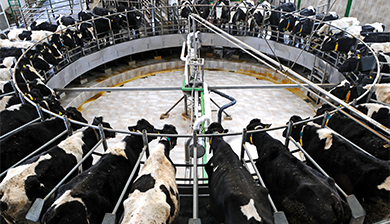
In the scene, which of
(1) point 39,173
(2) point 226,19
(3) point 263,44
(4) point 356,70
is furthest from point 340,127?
(2) point 226,19

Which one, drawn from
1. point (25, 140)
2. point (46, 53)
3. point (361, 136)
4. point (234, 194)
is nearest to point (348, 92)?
point (361, 136)

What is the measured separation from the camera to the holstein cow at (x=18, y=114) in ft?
14.8

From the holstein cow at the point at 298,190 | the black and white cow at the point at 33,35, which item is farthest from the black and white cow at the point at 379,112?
the black and white cow at the point at 33,35

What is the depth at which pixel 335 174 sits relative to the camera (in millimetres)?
3240

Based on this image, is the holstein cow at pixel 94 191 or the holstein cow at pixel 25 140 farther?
the holstein cow at pixel 25 140

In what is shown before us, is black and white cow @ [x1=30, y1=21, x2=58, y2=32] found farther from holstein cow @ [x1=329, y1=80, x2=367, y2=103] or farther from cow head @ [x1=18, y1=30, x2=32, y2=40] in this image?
holstein cow @ [x1=329, y1=80, x2=367, y2=103]

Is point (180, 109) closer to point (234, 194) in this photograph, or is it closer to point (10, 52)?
point (10, 52)

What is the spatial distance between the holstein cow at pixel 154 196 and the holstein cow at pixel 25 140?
2.04 metres

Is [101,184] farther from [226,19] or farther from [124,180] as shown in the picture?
[226,19]

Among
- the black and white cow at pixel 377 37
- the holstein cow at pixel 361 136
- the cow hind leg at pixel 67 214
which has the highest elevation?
the black and white cow at pixel 377 37

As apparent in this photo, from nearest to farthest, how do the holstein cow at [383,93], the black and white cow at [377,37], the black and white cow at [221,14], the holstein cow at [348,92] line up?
the holstein cow at [383,93] → the holstein cow at [348,92] → the black and white cow at [377,37] → the black and white cow at [221,14]

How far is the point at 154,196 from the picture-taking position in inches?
102

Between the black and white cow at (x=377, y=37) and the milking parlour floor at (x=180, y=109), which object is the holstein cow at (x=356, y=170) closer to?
the milking parlour floor at (x=180, y=109)

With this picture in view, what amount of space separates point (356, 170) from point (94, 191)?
9.84 ft
